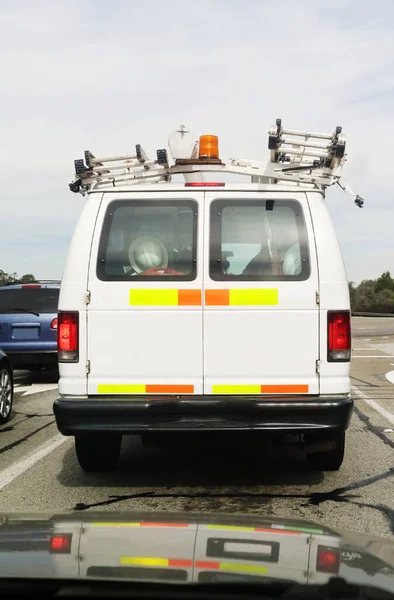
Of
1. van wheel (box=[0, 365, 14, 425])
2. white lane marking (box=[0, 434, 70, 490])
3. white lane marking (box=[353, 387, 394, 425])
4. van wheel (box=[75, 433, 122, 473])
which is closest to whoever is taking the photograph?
van wheel (box=[75, 433, 122, 473])

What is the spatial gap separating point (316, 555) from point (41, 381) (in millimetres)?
11684

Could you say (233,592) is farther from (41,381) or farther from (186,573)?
(41,381)

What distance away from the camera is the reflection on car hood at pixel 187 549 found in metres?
1.97

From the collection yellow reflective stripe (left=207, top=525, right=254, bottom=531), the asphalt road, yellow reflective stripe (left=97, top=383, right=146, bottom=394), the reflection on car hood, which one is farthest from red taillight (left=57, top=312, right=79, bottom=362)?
yellow reflective stripe (left=207, top=525, right=254, bottom=531)

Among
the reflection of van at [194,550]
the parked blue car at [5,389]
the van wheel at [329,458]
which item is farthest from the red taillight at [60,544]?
the parked blue car at [5,389]

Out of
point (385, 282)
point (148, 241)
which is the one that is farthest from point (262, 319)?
point (385, 282)

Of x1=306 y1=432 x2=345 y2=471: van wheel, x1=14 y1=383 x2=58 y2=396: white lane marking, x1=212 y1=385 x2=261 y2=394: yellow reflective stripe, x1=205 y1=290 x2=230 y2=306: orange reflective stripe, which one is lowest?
x1=14 y1=383 x2=58 y2=396: white lane marking

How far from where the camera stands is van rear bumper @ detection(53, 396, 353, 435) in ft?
16.4

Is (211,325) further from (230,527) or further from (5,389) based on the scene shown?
(5,389)

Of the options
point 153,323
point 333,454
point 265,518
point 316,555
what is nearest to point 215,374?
point 153,323

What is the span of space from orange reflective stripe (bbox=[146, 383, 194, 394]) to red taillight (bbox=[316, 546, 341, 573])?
2.88m

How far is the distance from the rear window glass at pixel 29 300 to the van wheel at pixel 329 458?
7292 millimetres

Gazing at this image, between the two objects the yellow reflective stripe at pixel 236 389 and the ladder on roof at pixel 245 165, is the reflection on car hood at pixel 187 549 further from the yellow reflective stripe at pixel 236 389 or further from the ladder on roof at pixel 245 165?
the ladder on roof at pixel 245 165

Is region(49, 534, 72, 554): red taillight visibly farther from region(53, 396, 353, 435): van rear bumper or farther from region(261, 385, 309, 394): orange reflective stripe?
region(261, 385, 309, 394): orange reflective stripe
